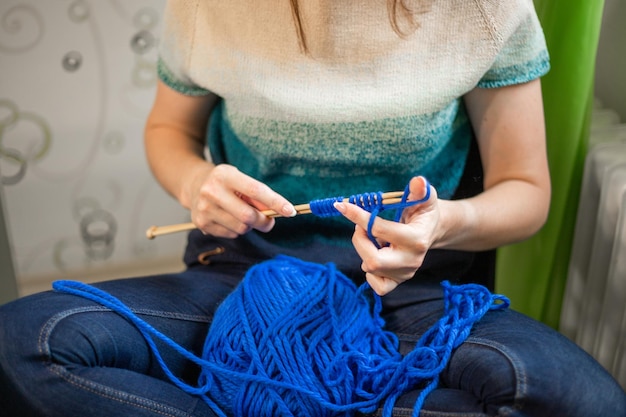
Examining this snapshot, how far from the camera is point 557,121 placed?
1.02 meters

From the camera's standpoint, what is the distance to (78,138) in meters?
1.57

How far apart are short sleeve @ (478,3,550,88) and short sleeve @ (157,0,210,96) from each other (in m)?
0.42

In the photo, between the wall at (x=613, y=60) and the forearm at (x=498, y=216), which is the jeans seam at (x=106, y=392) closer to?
the forearm at (x=498, y=216)

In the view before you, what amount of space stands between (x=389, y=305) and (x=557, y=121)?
0.40m

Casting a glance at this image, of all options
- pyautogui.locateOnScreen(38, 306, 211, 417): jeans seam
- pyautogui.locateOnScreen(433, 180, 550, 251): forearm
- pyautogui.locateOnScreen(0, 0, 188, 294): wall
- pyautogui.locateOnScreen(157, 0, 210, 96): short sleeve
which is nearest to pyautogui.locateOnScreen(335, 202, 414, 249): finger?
pyautogui.locateOnScreen(433, 180, 550, 251): forearm

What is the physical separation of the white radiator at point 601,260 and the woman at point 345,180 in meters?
0.11

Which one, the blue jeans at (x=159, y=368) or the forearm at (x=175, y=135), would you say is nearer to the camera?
the blue jeans at (x=159, y=368)

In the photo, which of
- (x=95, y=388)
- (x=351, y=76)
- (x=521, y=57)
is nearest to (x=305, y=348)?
(x=95, y=388)

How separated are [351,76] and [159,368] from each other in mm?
444

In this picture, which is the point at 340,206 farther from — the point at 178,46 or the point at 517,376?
the point at 178,46

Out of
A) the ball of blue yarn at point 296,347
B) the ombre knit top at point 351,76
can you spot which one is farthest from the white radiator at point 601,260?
the ball of blue yarn at point 296,347

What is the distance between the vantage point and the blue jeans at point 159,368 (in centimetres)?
67

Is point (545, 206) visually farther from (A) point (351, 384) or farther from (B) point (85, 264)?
(B) point (85, 264)

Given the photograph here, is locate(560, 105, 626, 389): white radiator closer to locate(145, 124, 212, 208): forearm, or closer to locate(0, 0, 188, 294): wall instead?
locate(145, 124, 212, 208): forearm
